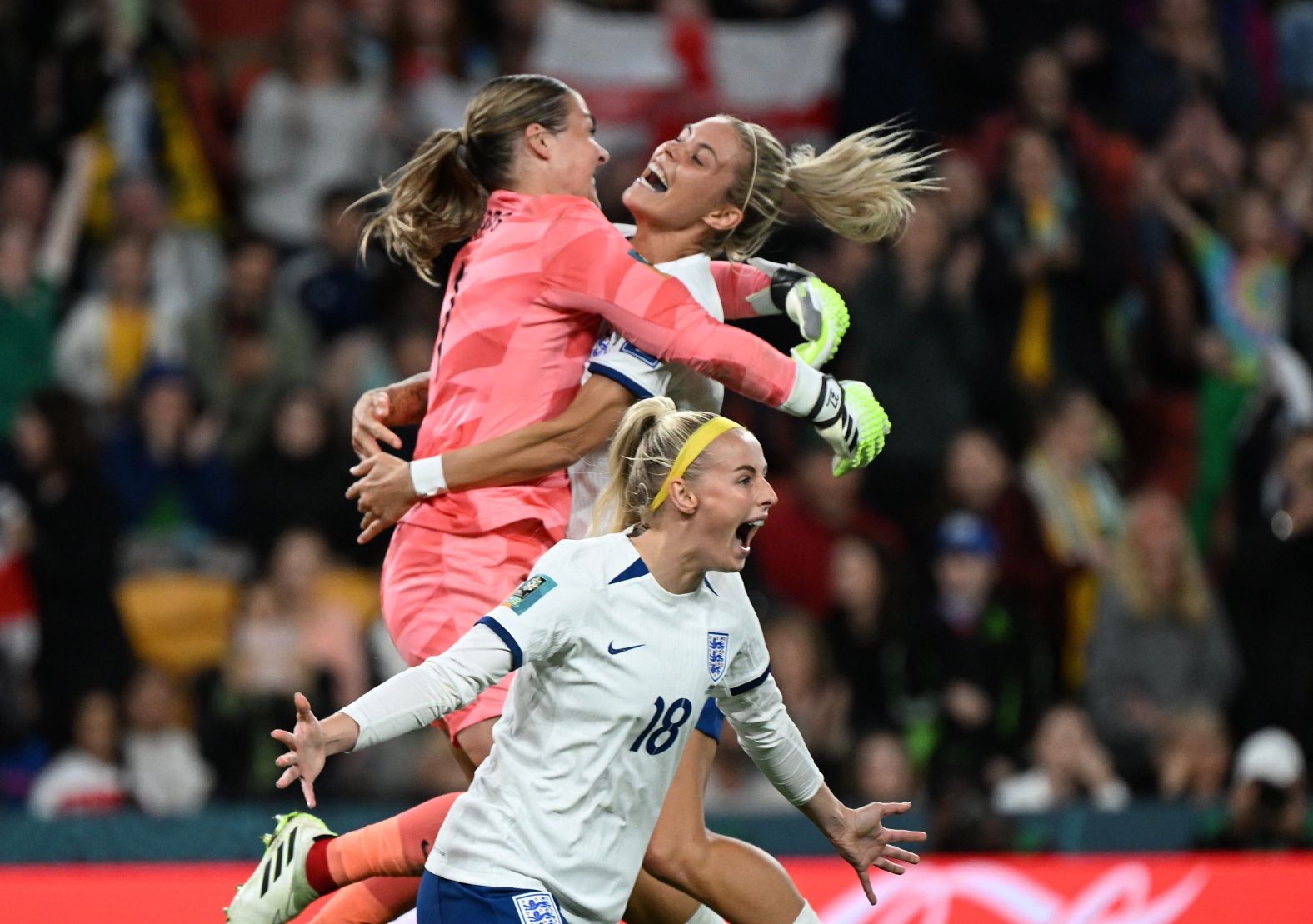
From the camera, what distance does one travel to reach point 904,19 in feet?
31.4

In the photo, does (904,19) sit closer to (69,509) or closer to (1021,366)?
(1021,366)

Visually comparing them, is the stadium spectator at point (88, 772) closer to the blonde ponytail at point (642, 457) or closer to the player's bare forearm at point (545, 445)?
the player's bare forearm at point (545, 445)

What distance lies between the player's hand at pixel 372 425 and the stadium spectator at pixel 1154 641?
4041mm

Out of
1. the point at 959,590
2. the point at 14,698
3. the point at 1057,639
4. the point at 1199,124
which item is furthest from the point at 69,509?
the point at 1199,124

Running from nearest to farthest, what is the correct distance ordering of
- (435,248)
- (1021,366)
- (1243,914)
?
1. (435,248)
2. (1243,914)
3. (1021,366)

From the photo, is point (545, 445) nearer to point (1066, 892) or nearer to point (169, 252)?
point (1066, 892)

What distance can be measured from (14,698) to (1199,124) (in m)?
5.91

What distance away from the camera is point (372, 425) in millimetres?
4566

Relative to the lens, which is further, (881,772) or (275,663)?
(275,663)

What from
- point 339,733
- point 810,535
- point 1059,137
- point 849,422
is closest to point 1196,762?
point 810,535

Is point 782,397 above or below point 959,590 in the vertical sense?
above

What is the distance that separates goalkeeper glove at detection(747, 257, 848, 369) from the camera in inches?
176

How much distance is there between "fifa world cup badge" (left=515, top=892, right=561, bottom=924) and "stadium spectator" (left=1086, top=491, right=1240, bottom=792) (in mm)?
4494

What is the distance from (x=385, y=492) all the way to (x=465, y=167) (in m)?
0.78
